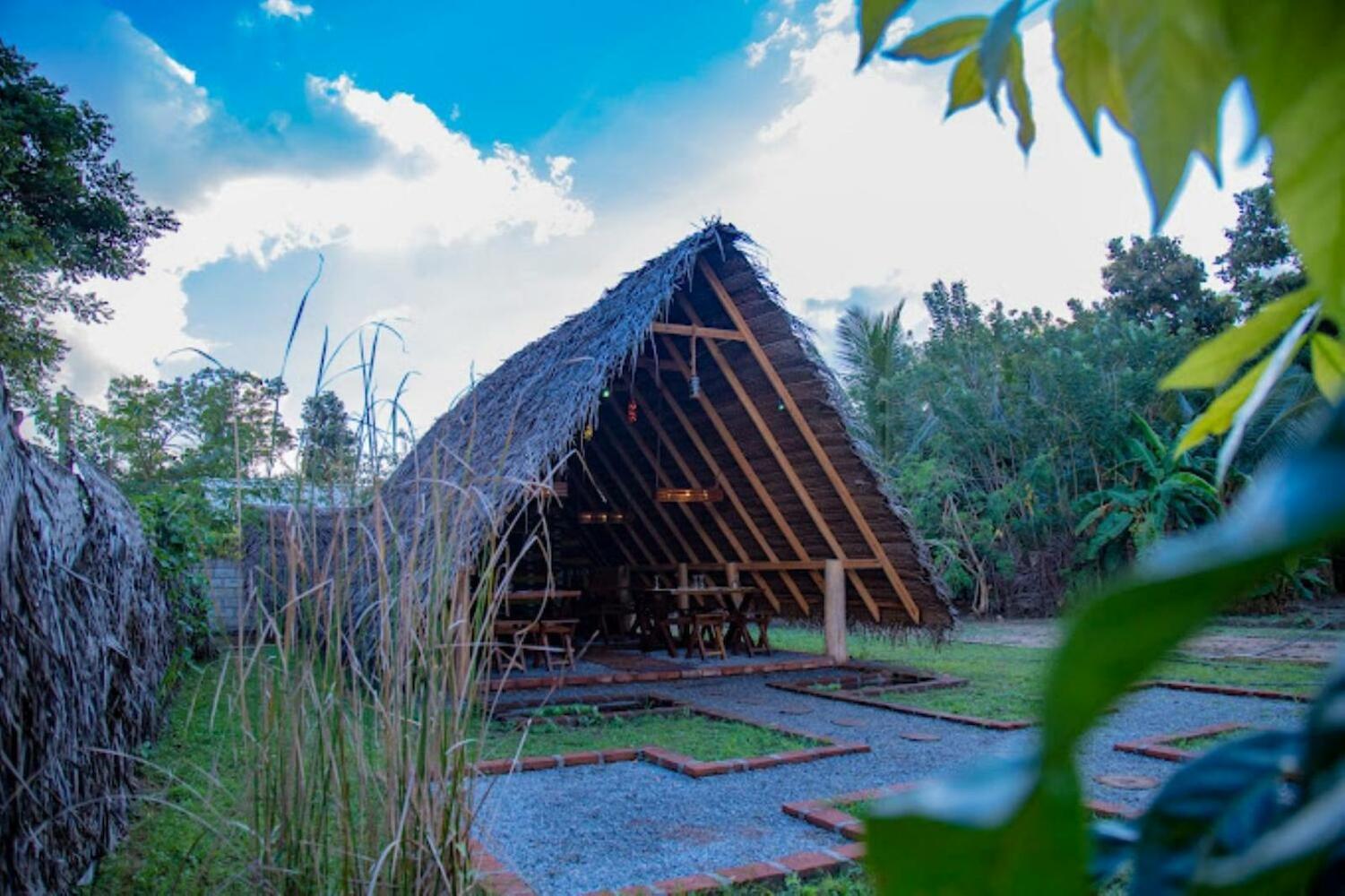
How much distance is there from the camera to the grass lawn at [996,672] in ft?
20.9

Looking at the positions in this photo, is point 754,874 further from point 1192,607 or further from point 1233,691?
point 1233,691

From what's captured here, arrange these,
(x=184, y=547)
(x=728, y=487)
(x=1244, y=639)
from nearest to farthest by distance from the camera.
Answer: (x=184, y=547)
(x=728, y=487)
(x=1244, y=639)

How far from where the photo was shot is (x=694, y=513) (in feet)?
34.4

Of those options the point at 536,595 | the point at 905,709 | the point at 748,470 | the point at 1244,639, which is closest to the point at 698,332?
the point at 748,470

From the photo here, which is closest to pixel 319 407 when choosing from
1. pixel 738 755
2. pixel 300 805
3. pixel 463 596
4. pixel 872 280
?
pixel 463 596

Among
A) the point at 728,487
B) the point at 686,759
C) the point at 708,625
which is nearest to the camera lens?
the point at 686,759

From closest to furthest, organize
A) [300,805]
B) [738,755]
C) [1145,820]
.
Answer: [1145,820] < [300,805] < [738,755]

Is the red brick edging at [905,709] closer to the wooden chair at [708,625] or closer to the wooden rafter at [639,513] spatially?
the wooden chair at [708,625]

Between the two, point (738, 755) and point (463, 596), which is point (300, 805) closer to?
point (463, 596)

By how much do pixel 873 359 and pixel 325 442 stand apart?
1666 cm

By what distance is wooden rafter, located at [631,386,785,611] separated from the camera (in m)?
10.1

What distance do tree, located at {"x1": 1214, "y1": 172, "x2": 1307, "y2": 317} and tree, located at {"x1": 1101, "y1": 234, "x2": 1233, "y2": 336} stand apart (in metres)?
0.67

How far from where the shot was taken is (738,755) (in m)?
4.82

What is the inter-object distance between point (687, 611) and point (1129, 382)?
30.3 feet
